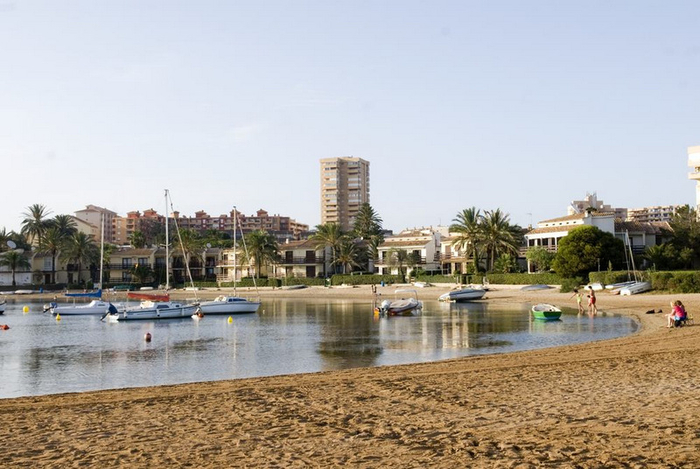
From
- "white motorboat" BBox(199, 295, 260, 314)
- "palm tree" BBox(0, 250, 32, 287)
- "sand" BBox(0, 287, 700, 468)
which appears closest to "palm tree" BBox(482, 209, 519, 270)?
"white motorboat" BBox(199, 295, 260, 314)

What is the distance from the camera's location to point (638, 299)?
56.5 metres

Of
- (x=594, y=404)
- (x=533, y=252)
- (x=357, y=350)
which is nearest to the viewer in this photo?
(x=594, y=404)

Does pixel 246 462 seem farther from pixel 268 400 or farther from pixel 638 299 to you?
pixel 638 299

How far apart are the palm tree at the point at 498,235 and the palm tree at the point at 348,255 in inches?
1102

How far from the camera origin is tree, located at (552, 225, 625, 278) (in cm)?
6988

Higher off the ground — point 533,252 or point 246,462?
point 533,252

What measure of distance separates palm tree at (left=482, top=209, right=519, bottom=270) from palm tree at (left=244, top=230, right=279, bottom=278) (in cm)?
3733

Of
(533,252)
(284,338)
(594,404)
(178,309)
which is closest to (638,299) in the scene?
(533,252)

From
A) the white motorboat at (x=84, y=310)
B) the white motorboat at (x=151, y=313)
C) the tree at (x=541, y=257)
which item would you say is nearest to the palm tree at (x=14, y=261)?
the white motorboat at (x=84, y=310)

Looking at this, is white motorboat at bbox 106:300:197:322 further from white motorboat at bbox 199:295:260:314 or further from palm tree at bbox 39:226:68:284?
palm tree at bbox 39:226:68:284

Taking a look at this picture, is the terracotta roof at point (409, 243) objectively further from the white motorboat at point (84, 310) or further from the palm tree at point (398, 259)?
the white motorboat at point (84, 310)

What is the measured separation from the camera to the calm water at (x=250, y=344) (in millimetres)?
24484

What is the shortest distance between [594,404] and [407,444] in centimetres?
462

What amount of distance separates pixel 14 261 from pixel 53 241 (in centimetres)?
805
